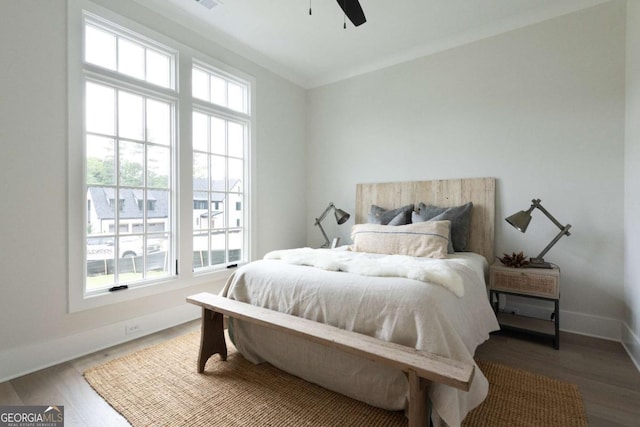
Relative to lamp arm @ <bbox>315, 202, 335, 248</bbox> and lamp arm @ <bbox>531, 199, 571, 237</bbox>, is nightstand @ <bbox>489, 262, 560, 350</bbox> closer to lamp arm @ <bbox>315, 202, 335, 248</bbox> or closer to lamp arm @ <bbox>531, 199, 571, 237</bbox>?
lamp arm @ <bbox>531, 199, 571, 237</bbox>

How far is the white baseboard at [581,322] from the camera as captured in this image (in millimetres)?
2461

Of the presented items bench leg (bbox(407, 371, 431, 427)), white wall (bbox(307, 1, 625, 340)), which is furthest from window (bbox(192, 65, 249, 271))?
bench leg (bbox(407, 371, 431, 427))

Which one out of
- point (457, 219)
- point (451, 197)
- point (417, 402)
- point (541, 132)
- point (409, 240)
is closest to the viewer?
point (417, 402)

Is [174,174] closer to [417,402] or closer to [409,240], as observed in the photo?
[409,240]

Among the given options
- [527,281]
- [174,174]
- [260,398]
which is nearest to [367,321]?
[260,398]

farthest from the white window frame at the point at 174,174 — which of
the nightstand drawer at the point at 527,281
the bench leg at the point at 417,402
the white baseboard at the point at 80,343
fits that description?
the nightstand drawer at the point at 527,281

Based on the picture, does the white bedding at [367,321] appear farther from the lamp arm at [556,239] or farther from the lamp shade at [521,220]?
the lamp arm at [556,239]

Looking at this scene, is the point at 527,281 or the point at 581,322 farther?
the point at 581,322

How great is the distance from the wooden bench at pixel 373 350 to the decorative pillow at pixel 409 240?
48.1 inches

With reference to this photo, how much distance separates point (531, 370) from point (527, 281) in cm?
68

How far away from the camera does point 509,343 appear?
2.43 meters

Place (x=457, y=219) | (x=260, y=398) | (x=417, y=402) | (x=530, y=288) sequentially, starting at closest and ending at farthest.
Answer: (x=417, y=402) → (x=260, y=398) → (x=530, y=288) → (x=457, y=219)

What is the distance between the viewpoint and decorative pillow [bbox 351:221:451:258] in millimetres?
2498

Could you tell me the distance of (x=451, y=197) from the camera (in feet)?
10.4
